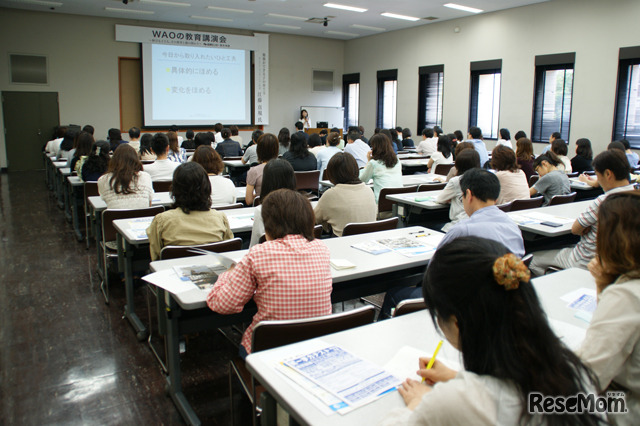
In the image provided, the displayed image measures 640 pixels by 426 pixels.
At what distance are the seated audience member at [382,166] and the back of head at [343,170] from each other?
5.11ft

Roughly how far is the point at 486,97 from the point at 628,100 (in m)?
3.09

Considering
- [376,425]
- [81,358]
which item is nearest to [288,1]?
[81,358]

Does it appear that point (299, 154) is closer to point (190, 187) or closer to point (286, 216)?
point (190, 187)

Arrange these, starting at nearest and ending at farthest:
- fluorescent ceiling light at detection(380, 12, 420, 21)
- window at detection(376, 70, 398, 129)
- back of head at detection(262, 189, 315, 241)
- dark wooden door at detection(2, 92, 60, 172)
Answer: back of head at detection(262, 189, 315, 241), fluorescent ceiling light at detection(380, 12, 420, 21), dark wooden door at detection(2, 92, 60, 172), window at detection(376, 70, 398, 129)

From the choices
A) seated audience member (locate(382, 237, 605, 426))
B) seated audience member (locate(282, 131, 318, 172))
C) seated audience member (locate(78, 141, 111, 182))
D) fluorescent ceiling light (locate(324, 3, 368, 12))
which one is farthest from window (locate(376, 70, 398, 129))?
seated audience member (locate(382, 237, 605, 426))

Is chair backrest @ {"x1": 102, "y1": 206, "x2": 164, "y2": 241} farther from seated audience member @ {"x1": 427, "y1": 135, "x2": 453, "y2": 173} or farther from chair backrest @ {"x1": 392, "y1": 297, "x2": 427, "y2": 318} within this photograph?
seated audience member @ {"x1": 427, "y1": 135, "x2": 453, "y2": 173}

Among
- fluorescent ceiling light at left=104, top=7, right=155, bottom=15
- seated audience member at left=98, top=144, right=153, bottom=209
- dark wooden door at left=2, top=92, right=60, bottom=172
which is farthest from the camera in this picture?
dark wooden door at left=2, top=92, right=60, bottom=172

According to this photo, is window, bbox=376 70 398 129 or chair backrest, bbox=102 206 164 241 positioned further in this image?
Result: window, bbox=376 70 398 129

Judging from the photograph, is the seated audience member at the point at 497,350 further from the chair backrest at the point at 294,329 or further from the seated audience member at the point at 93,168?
the seated audience member at the point at 93,168

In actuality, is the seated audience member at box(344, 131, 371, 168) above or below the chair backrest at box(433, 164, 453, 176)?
above

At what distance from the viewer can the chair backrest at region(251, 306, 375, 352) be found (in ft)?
5.56

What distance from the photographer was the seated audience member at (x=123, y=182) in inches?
159

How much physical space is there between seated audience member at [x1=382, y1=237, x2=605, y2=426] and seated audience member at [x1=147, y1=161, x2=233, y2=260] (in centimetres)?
201

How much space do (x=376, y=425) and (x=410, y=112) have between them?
490 inches
